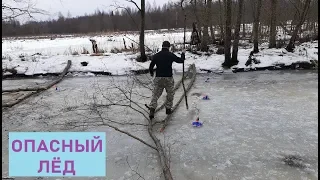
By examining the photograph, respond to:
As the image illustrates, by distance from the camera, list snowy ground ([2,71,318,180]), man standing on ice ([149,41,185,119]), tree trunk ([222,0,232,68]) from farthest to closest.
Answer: tree trunk ([222,0,232,68]) < man standing on ice ([149,41,185,119]) < snowy ground ([2,71,318,180])

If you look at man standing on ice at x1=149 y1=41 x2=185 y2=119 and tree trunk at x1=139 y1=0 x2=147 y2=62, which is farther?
tree trunk at x1=139 y1=0 x2=147 y2=62

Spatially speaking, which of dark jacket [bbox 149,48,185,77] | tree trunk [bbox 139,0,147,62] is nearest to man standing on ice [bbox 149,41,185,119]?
dark jacket [bbox 149,48,185,77]

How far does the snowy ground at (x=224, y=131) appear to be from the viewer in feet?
17.2

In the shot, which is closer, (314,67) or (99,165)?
(99,165)

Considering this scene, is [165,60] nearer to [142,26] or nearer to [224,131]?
[224,131]

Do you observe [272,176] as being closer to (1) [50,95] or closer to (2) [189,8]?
(1) [50,95]

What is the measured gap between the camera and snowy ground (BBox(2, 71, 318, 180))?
5250 mm

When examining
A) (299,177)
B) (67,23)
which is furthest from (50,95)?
(67,23)

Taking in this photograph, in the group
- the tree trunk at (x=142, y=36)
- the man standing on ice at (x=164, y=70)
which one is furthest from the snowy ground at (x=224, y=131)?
the tree trunk at (x=142, y=36)

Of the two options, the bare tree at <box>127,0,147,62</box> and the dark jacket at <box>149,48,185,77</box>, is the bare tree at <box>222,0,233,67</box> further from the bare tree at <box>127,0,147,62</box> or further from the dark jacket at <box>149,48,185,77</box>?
the dark jacket at <box>149,48,185,77</box>

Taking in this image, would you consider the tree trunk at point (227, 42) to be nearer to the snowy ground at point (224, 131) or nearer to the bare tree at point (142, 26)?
the snowy ground at point (224, 131)

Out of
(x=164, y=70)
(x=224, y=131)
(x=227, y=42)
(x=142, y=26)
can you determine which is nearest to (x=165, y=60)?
(x=164, y=70)

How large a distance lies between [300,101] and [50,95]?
847cm

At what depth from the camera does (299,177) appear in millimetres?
4891
